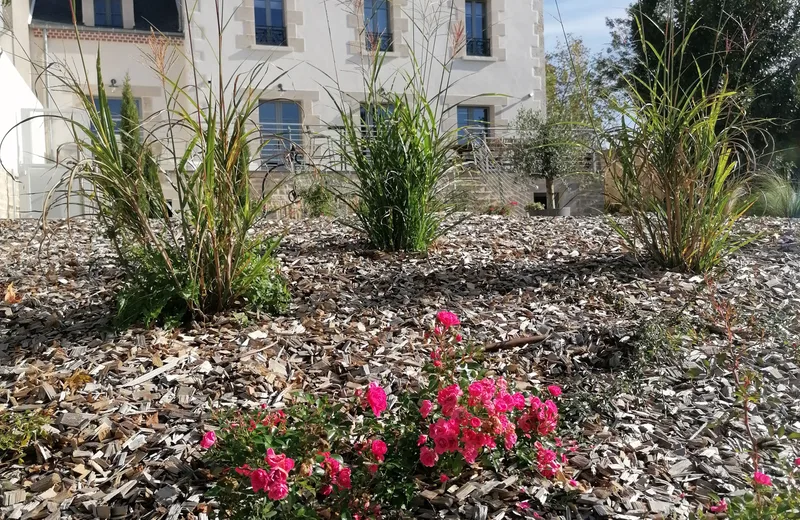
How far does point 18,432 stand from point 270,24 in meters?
11.6

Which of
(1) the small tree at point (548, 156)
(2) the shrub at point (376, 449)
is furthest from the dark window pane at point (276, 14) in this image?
(2) the shrub at point (376, 449)

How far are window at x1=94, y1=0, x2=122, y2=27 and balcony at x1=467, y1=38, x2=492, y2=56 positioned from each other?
6861 millimetres

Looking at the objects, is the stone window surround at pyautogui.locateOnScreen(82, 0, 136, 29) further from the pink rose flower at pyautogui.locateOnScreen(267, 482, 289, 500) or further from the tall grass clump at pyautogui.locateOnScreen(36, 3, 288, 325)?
the pink rose flower at pyautogui.locateOnScreen(267, 482, 289, 500)

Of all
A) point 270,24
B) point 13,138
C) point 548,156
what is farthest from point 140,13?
point 548,156

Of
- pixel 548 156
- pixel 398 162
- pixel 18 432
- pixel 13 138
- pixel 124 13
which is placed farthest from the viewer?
pixel 124 13

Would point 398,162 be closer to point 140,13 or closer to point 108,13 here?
point 140,13

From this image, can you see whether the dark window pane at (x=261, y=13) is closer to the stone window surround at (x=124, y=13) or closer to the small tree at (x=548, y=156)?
the stone window surround at (x=124, y=13)

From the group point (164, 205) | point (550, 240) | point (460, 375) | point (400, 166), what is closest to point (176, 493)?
point (460, 375)

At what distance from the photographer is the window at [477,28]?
13.3m

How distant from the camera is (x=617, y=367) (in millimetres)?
2365

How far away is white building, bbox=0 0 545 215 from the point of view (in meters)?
11.8

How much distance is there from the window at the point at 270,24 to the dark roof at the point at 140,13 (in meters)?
1.83

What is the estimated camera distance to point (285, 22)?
12.2 metres

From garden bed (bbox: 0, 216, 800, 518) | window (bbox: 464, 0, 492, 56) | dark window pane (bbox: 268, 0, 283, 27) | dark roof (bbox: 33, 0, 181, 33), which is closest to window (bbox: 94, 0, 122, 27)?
dark roof (bbox: 33, 0, 181, 33)
